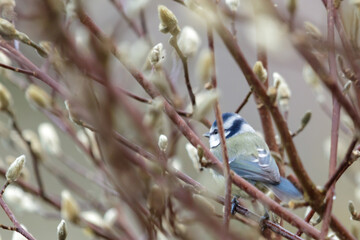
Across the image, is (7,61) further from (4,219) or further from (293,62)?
(4,219)

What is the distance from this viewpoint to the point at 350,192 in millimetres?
2281

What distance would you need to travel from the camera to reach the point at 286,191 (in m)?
1.13

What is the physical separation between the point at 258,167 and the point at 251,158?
0.09m

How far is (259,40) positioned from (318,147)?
7.71 ft

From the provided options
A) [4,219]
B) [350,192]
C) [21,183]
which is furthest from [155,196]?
[4,219]

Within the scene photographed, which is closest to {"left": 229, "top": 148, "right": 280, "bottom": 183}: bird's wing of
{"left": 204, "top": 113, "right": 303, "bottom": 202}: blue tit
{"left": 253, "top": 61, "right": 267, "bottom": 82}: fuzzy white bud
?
{"left": 204, "top": 113, "right": 303, "bottom": 202}: blue tit

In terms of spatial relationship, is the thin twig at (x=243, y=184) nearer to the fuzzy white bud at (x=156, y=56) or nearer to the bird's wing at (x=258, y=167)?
the fuzzy white bud at (x=156, y=56)

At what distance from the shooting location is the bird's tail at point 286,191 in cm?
111

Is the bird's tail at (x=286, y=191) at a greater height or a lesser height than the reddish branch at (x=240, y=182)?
lesser

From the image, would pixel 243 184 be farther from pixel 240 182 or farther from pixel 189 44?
pixel 189 44

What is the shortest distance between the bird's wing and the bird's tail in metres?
0.03

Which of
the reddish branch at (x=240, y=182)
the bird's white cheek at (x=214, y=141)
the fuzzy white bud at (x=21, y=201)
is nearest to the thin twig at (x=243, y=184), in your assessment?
the reddish branch at (x=240, y=182)

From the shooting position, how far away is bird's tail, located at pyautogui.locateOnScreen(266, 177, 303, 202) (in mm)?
1107

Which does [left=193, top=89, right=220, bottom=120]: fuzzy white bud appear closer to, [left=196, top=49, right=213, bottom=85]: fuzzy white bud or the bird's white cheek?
[left=196, top=49, right=213, bottom=85]: fuzzy white bud
